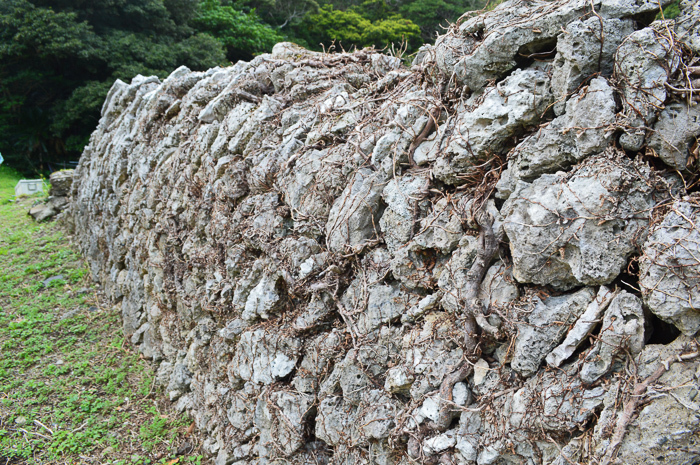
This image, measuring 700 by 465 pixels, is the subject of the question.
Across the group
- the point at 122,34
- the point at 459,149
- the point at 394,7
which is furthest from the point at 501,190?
the point at 394,7

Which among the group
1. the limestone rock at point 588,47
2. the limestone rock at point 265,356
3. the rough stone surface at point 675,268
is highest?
the limestone rock at point 588,47

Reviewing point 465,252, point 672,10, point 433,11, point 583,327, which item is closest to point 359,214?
point 465,252

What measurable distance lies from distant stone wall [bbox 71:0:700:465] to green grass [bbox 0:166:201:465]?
2.04ft

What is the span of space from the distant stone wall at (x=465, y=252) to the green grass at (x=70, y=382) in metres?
0.62

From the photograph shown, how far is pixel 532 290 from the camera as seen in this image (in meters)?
2.22

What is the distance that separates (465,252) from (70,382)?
17.0 feet

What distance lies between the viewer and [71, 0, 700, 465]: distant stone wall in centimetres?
190

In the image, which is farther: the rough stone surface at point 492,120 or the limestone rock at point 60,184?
the limestone rock at point 60,184

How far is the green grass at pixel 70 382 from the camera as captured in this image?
14.6 ft

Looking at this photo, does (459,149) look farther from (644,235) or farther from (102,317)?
(102,317)

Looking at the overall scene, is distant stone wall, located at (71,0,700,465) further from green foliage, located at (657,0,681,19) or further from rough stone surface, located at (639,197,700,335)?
green foliage, located at (657,0,681,19)

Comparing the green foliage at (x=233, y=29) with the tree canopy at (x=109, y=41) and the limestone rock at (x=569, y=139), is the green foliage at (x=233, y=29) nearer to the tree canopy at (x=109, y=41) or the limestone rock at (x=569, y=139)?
the tree canopy at (x=109, y=41)

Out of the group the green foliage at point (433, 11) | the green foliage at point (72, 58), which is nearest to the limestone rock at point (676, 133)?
the green foliage at point (72, 58)

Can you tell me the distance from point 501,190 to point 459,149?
1.21 feet
